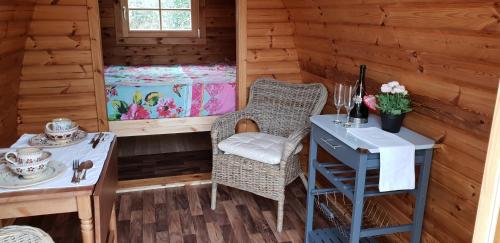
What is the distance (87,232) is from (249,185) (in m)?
1.28

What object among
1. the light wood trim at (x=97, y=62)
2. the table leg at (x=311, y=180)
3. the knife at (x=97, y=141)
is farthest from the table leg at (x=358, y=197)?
the light wood trim at (x=97, y=62)

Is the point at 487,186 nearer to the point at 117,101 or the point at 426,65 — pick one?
the point at 426,65

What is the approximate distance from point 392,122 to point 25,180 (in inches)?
61.8

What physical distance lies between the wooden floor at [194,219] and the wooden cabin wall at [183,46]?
2.33 metres

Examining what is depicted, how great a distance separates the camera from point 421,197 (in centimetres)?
183

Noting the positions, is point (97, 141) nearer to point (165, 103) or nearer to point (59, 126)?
point (59, 126)

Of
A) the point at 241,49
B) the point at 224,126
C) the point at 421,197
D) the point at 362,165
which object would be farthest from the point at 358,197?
the point at 241,49

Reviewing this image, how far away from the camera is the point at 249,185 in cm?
264

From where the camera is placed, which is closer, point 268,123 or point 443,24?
point 443,24

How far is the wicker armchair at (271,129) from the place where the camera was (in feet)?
8.37

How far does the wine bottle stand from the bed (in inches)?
55.9

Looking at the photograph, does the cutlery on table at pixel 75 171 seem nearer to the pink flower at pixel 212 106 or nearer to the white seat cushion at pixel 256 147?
the white seat cushion at pixel 256 147

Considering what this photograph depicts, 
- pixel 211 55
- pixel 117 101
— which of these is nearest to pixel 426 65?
pixel 117 101

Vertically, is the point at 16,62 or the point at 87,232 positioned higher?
the point at 16,62
